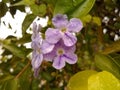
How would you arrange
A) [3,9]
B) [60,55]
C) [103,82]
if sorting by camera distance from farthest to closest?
[3,9] < [60,55] < [103,82]

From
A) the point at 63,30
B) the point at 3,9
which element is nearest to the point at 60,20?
the point at 63,30

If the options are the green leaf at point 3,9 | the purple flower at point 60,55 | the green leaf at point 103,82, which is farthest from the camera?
the green leaf at point 3,9

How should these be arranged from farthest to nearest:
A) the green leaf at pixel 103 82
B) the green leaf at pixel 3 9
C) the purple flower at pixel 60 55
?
the green leaf at pixel 3 9, the purple flower at pixel 60 55, the green leaf at pixel 103 82

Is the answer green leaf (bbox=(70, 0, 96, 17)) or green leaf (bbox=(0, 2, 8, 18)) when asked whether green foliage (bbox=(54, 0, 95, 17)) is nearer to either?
green leaf (bbox=(70, 0, 96, 17))

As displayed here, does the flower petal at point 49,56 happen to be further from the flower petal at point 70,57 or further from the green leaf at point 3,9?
the green leaf at point 3,9

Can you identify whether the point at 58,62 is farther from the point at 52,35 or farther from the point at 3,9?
the point at 3,9

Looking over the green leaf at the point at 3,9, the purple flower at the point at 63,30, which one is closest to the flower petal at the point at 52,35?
the purple flower at the point at 63,30

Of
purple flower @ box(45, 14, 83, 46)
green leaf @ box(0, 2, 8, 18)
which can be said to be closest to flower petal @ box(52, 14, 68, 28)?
purple flower @ box(45, 14, 83, 46)
